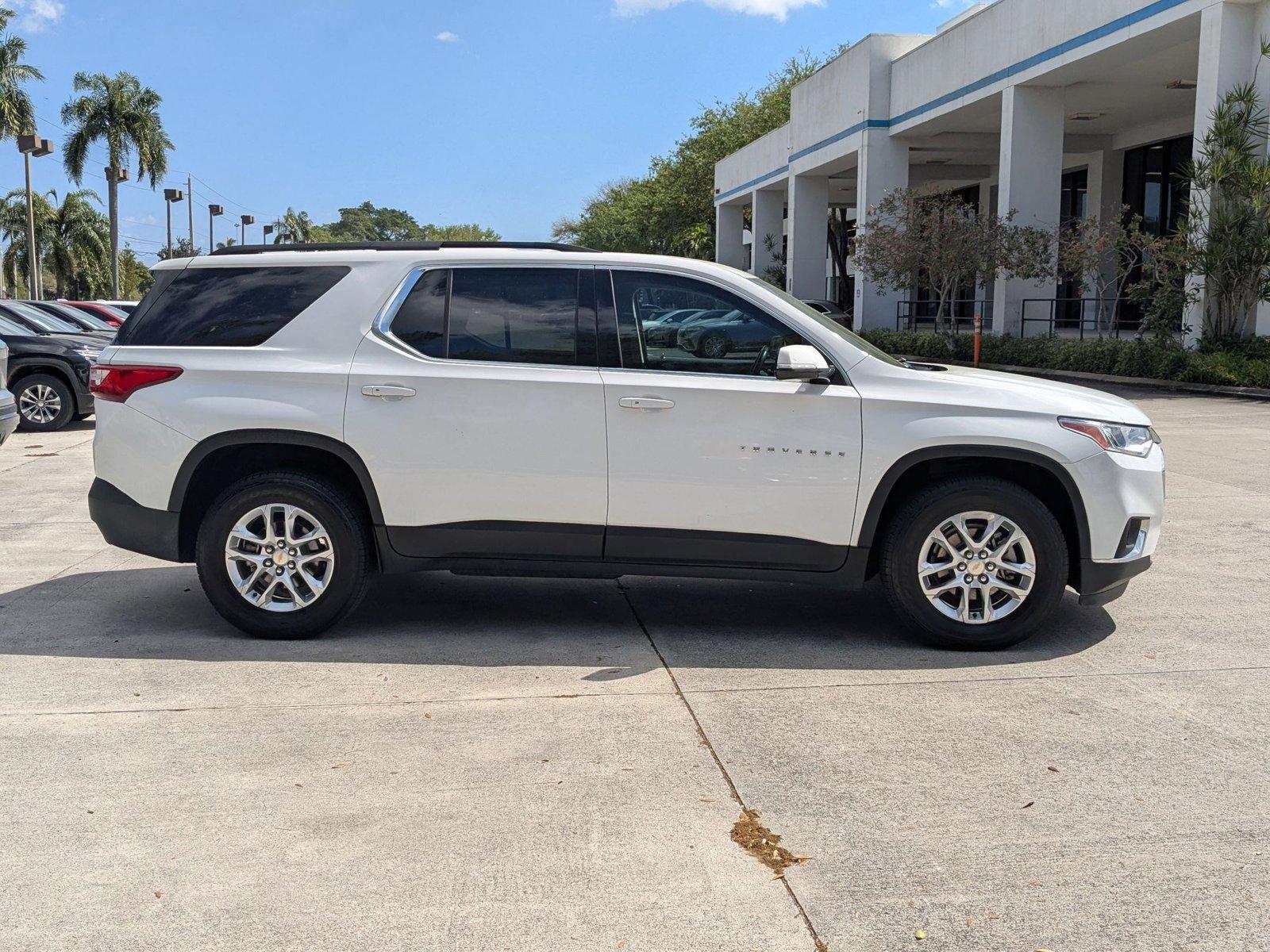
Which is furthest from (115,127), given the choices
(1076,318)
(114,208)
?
(1076,318)

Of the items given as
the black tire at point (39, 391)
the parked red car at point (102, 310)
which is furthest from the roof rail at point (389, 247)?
the parked red car at point (102, 310)

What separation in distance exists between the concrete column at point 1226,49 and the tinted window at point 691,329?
1761 centimetres

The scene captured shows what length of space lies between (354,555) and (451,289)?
4.46 feet

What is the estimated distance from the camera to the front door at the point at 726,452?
18.9 ft

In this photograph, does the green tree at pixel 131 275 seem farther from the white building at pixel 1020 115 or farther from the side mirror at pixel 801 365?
the side mirror at pixel 801 365

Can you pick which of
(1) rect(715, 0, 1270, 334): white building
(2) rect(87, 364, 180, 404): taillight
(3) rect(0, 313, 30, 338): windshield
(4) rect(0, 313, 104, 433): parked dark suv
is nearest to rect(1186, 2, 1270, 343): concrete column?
(1) rect(715, 0, 1270, 334): white building

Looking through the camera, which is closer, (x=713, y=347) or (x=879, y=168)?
(x=713, y=347)

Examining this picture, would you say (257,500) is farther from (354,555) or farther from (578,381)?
(578,381)

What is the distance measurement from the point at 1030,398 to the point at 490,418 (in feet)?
8.28

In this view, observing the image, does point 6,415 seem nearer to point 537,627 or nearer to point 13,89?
point 537,627

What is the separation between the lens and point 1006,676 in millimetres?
5555

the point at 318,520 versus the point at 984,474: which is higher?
the point at 984,474

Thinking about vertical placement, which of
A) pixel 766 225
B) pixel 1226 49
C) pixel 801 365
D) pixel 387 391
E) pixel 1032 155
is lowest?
pixel 387 391

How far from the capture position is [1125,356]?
73.7 ft
